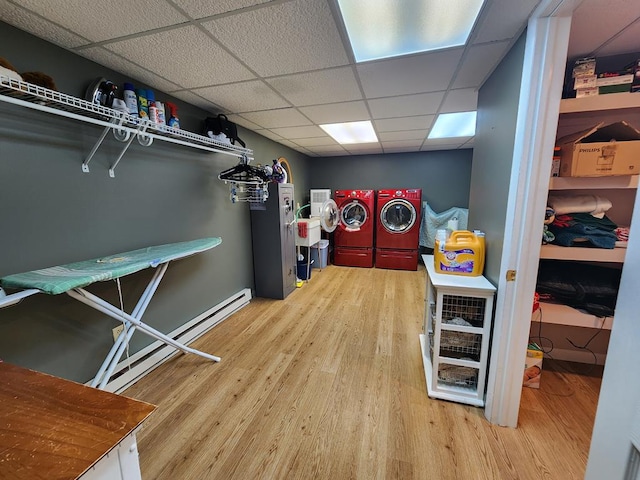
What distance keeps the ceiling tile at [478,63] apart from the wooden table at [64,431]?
223cm

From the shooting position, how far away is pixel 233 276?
2945mm

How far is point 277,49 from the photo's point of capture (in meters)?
1.45

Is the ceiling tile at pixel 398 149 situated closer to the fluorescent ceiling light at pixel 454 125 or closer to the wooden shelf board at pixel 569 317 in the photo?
the fluorescent ceiling light at pixel 454 125

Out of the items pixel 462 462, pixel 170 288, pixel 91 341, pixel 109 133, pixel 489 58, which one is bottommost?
pixel 462 462

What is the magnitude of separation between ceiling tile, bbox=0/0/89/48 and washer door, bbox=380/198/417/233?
4.01m

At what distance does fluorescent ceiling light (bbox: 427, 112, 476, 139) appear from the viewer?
2.68 meters

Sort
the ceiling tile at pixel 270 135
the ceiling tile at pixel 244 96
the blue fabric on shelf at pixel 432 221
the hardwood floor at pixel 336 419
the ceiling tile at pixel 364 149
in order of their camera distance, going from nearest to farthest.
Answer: the hardwood floor at pixel 336 419
the ceiling tile at pixel 244 96
the ceiling tile at pixel 270 135
the ceiling tile at pixel 364 149
the blue fabric on shelf at pixel 432 221

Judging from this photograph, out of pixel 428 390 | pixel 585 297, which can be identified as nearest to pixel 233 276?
pixel 428 390

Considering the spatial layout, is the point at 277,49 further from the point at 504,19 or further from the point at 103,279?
the point at 103,279

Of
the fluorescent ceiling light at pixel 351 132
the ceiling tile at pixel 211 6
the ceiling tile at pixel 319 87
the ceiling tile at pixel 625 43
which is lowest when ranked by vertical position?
the ceiling tile at pixel 625 43

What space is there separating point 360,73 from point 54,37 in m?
1.74

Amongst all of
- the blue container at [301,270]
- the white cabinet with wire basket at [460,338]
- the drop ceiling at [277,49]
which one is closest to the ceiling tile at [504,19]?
the drop ceiling at [277,49]

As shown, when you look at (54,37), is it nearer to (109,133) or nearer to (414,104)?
(109,133)

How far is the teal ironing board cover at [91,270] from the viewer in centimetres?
108
